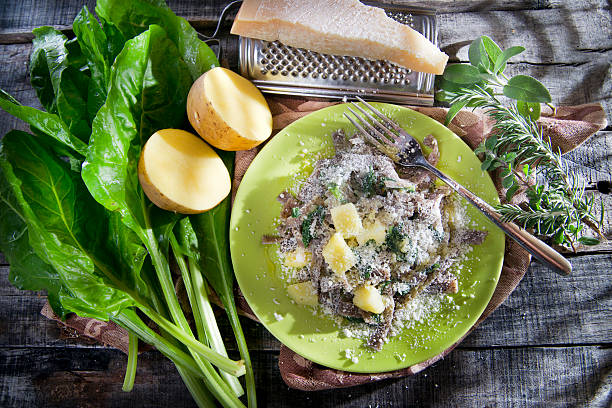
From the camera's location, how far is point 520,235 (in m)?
2.12

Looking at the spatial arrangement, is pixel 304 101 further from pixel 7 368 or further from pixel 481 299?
pixel 7 368

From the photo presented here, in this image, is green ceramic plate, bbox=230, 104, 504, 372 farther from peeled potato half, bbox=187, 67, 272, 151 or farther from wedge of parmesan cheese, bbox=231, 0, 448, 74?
wedge of parmesan cheese, bbox=231, 0, 448, 74

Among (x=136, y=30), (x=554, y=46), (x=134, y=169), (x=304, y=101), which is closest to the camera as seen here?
(x=134, y=169)

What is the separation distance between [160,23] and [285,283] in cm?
139

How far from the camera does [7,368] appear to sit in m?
2.49

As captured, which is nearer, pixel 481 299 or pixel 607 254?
pixel 481 299

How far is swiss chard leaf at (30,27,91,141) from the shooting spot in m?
2.20

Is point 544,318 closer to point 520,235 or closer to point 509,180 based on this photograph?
point 520,235

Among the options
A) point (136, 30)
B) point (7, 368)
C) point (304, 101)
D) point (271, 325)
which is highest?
point (136, 30)

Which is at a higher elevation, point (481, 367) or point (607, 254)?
point (607, 254)

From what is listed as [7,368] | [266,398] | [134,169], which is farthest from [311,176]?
[7,368]

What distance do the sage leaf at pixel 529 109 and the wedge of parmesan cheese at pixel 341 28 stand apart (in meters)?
0.44

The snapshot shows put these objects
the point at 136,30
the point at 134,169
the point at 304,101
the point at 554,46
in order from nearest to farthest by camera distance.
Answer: the point at 134,169 → the point at 136,30 → the point at 304,101 → the point at 554,46

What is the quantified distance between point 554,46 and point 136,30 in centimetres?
222
